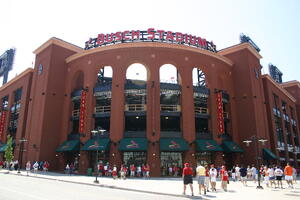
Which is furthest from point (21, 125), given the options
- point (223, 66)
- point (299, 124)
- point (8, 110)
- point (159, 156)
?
point (299, 124)

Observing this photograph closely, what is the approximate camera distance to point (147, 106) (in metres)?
33.3

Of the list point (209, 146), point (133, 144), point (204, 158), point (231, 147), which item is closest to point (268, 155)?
point (231, 147)

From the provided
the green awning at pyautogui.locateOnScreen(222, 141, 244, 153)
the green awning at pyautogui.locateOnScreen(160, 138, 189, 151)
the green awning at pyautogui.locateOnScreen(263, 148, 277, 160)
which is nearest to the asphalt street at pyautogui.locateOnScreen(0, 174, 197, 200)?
the green awning at pyautogui.locateOnScreen(160, 138, 189, 151)

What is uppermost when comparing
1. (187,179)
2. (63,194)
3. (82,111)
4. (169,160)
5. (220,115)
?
Answer: (82,111)

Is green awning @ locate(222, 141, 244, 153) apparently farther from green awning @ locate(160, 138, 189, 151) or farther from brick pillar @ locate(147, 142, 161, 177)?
brick pillar @ locate(147, 142, 161, 177)

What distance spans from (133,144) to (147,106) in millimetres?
5460

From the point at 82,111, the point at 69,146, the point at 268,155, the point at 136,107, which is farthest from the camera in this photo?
the point at 136,107

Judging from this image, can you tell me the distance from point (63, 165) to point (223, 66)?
1170 inches

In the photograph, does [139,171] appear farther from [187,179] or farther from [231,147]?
[187,179]

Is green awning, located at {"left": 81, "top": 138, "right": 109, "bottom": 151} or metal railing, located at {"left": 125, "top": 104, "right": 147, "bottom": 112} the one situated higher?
metal railing, located at {"left": 125, "top": 104, "right": 147, "bottom": 112}

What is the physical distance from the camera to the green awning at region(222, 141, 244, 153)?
34.8 meters

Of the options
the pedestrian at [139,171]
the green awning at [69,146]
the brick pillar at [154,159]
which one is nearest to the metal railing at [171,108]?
the brick pillar at [154,159]

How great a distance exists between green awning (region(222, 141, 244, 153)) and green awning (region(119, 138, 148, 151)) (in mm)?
11791

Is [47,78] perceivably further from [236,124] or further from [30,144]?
[236,124]
